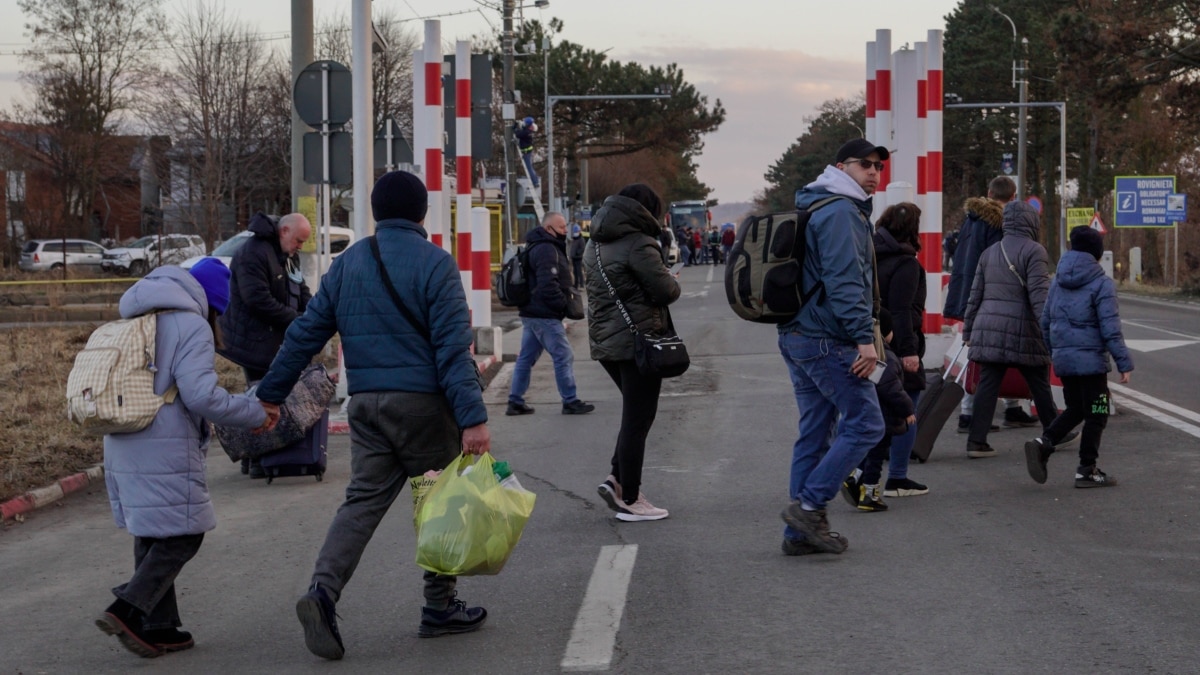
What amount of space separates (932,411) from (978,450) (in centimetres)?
50

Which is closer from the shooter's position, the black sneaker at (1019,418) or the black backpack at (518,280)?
the black sneaker at (1019,418)

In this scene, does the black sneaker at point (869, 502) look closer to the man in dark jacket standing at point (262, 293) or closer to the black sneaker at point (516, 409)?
the man in dark jacket standing at point (262, 293)

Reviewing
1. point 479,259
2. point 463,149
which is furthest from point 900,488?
point 463,149

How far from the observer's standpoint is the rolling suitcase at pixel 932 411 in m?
9.16

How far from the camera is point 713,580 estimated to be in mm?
6105

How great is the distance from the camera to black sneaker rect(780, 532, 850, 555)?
6477 mm

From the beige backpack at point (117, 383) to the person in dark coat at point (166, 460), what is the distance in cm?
6

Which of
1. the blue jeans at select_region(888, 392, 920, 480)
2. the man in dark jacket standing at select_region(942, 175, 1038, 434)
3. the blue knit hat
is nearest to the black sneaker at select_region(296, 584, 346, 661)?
the blue knit hat

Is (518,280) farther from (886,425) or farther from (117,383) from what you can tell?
(117,383)

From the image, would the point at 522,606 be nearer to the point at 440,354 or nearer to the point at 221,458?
the point at 440,354

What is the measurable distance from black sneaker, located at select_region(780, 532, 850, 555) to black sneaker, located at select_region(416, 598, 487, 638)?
5.67 feet

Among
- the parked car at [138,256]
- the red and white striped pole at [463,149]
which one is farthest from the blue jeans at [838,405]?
the parked car at [138,256]

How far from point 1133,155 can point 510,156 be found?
26.8 meters

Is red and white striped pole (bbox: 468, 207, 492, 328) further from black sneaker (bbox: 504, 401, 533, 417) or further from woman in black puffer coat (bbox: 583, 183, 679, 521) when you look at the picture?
woman in black puffer coat (bbox: 583, 183, 679, 521)
